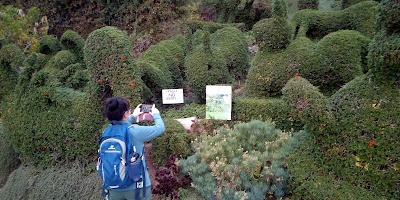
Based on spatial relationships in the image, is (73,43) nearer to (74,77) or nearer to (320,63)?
(74,77)

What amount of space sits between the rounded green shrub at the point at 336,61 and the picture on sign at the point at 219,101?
137 cm

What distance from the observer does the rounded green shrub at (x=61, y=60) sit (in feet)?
26.6

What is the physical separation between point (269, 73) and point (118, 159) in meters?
3.53

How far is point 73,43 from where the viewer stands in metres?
8.55

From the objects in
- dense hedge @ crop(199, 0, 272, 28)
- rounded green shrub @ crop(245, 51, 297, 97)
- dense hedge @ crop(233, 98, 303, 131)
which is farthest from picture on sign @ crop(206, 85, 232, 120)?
dense hedge @ crop(199, 0, 272, 28)

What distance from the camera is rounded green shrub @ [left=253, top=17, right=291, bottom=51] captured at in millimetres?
5742

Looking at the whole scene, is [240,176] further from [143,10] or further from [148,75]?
[143,10]

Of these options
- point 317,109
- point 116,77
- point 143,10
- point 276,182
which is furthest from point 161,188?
point 143,10

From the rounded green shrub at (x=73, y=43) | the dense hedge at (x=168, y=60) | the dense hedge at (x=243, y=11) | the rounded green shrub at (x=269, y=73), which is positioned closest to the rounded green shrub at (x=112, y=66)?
the dense hedge at (x=168, y=60)

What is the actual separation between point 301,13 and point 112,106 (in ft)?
18.3

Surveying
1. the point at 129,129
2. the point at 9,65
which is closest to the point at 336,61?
the point at 129,129

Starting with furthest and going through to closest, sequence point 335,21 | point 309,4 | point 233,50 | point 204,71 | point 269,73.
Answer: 1. point 233,50
2. point 309,4
3. point 335,21
4. point 204,71
5. point 269,73

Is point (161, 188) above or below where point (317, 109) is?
below

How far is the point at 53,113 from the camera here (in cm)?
539
